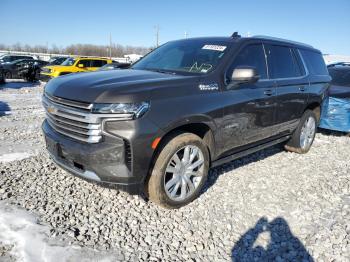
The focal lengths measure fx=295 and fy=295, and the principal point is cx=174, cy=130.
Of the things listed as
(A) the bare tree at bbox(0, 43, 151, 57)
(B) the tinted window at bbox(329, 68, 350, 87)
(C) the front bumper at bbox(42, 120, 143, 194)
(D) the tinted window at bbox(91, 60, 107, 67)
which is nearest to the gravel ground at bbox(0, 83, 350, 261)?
(C) the front bumper at bbox(42, 120, 143, 194)

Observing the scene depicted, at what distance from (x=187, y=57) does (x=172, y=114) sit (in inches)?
52.1

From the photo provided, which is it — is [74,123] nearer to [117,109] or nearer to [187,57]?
[117,109]

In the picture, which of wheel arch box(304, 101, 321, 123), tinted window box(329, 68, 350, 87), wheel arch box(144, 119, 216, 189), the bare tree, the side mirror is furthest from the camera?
the bare tree

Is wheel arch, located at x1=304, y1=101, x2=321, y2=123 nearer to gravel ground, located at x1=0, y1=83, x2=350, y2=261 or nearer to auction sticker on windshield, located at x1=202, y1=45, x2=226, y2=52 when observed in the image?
gravel ground, located at x1=0, y1=83, x2=350, y2=261

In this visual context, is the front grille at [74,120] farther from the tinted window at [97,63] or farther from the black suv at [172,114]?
the tinted window at [97,63]

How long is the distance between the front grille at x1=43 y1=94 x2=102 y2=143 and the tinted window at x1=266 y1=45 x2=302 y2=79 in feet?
9.11

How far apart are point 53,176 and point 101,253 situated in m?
1.76

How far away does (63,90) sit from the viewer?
2.98 m

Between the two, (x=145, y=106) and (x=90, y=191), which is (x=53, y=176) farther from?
(x=145, y=106)

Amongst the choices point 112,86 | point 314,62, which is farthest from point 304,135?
point 112,86

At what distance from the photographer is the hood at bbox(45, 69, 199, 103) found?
2.67 meters

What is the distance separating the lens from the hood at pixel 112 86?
2674mm

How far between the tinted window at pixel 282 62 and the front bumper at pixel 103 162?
105 inches

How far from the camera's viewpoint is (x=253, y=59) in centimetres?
402
